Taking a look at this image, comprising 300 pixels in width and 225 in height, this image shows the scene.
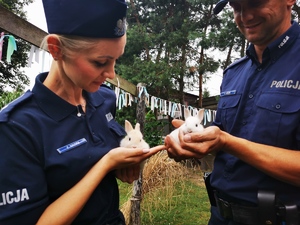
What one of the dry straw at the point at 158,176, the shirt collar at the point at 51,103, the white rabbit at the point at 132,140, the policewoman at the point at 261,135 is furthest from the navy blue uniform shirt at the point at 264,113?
the dry straw at the point at 158,176

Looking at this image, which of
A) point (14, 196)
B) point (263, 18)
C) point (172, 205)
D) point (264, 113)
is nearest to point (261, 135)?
point (264, 113)

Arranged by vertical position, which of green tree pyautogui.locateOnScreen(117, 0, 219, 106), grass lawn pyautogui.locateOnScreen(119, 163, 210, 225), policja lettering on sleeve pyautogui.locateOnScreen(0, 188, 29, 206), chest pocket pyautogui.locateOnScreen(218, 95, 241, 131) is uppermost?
green tree pyautogui.locateOnScreen(117, 0, 219, 106)

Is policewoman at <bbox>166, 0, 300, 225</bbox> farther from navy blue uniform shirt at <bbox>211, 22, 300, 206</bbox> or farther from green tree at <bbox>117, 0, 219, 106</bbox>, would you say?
green tree at <bbox>117, 0, 219, 106</bbox>

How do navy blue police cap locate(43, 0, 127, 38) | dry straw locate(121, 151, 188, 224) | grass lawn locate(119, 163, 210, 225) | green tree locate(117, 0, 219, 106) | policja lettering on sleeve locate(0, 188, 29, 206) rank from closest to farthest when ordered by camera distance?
1. policja lettering on sleeve locate(0, 188, 29, 206)
2. navy blue police cap locate(43, 0, 127, 38)
3. dry straw locate(121, 151, 188, 224)
4. grass lawn locate(119, 163, 210, 225)
5. green tree locate(117, 0, 219, 106)

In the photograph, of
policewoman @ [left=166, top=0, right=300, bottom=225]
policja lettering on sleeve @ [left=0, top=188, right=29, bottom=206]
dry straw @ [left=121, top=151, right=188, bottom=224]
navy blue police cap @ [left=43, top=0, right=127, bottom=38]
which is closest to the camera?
policja lettering on sleeve @ [left=0, top=188, right=29, bottom=206]

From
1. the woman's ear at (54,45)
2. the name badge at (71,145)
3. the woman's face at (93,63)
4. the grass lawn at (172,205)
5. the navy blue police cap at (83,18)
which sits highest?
the navy blue police cap at (83,18)

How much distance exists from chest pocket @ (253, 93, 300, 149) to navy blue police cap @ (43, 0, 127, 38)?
2.83ft

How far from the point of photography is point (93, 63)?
4.13ft

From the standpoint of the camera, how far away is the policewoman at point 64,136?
1120 mm

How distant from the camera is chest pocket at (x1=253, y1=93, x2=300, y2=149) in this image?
146cm

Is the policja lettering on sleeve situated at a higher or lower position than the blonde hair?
lower

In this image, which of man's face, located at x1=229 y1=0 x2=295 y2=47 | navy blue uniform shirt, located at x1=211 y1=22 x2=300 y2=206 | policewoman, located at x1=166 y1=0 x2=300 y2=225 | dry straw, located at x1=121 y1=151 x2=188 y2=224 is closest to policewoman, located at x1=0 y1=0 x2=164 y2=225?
policewoman, located at x1=166 y1=0 x2=300 y2=225

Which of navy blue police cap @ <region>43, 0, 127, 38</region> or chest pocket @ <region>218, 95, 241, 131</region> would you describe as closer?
Answer: navy blue police cap @ <region>43, 0, 127, 38</region>

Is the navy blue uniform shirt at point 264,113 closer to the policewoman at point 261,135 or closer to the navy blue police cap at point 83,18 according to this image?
the policewoman at point 261,135
